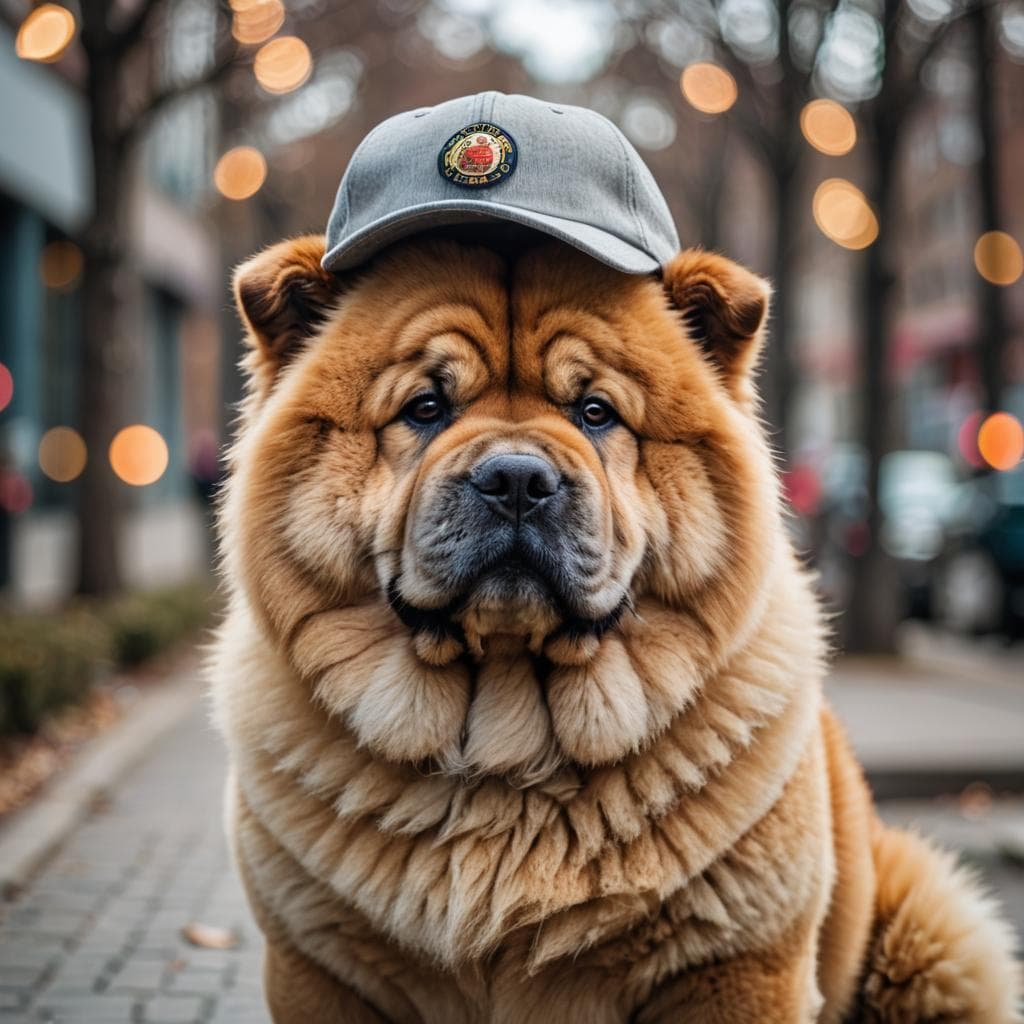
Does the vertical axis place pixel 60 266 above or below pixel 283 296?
above

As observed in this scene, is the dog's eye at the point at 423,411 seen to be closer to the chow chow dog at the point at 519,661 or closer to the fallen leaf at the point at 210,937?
the chow chow dog at the point at 519,661

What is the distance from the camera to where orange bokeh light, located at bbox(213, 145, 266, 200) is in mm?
15227

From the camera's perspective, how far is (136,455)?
14.6 metres

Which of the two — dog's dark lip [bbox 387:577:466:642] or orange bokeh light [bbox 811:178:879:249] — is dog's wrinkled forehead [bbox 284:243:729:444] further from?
orange bokeh light [bbox 811:178:879:249]

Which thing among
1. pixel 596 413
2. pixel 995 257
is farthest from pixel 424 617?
pixel 995 257

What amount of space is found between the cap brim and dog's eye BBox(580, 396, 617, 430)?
0.27 m

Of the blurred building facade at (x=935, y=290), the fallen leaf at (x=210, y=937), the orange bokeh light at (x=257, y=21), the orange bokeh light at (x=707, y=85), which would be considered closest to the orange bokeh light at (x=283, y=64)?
the orange bokeh light at (x=257, y=21)

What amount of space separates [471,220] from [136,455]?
41.6 ft

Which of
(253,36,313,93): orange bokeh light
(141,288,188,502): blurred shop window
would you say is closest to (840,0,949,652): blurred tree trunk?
(253,36,313,93): orange bokeh light

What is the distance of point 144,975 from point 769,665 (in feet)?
7.55

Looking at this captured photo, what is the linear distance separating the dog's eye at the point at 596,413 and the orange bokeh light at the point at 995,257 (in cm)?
1395

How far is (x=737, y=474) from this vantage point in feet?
8.59

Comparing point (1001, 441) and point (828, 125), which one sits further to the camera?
point (1001, 441)

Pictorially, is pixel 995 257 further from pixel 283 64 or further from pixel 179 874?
pixel 179 874
